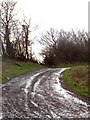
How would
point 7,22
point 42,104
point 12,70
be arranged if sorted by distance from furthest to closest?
1. point 7,22
2. point 12,70
3. point 42,104

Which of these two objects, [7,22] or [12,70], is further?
[7,22]

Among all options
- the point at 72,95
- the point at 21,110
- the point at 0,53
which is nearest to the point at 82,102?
the point at 72,95

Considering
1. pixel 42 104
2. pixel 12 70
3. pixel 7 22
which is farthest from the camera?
pixel 7 22

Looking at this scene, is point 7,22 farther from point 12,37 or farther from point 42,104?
point 42,104

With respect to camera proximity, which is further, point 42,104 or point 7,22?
point 7,22

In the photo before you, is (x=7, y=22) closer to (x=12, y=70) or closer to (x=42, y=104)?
(x=12, y=70)

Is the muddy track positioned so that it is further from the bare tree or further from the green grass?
the bare tree

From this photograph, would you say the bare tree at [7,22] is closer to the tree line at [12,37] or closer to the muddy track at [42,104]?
the tree line at [12,37]

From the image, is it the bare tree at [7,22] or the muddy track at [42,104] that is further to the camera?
the bare tree at [7,22]

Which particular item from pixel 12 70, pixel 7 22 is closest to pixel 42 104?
pixel 12 70

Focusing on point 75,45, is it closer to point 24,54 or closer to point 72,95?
point 24,54

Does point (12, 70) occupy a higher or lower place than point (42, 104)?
higher

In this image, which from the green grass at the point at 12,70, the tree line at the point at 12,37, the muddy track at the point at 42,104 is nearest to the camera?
the muddy track at the point at 42,104

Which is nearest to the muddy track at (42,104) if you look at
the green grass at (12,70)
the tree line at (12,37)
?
the green grass at (12,70)
